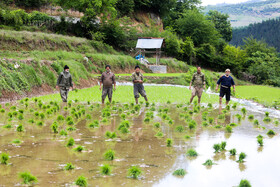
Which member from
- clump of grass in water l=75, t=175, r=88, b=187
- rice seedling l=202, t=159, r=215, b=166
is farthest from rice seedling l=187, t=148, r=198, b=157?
clump of grass in water l=75, t=175, r=88, b=187

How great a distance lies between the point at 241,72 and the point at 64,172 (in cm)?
6855

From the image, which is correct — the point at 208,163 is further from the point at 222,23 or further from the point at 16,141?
the point at 222,23

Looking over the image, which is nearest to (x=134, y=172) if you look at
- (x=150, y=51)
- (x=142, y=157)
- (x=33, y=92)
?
(x=142, y=157)

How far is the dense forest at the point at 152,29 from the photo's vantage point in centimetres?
4788

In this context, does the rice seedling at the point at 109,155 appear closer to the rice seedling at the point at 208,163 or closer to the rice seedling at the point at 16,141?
the rice seedling at the point at 208,163

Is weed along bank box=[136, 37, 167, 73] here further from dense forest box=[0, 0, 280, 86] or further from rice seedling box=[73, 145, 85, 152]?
rice seedling box=[73, 145, 85, 152]

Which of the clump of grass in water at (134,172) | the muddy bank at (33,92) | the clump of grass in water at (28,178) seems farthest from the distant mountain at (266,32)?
the clump of grass in water at (28,178)

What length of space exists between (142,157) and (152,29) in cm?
5767

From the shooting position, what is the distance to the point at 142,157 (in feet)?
26.1

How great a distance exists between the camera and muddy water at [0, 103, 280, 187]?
6492 mm

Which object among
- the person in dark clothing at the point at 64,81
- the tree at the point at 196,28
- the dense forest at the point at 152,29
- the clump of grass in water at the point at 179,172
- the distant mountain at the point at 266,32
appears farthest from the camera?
the distant mountain at the point at 266,32

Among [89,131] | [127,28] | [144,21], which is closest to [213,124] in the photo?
[89,131]

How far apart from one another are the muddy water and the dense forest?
32.5m

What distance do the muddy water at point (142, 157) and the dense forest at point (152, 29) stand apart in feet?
107
